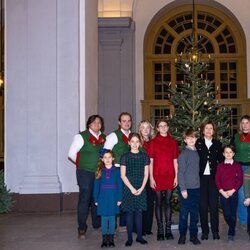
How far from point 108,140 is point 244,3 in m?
10.5

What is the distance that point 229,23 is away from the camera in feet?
55.0

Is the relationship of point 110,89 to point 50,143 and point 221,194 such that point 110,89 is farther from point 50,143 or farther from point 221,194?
point 221,194

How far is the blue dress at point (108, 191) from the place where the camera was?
22.1 feet

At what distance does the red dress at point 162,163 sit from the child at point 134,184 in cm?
18

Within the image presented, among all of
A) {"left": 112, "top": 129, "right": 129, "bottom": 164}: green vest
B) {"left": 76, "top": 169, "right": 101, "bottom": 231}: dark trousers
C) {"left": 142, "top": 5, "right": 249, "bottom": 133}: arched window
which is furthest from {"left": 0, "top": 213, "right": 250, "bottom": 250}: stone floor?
{"left": 142, "top": 5, "right": 249, "bottom": 133}: arched window

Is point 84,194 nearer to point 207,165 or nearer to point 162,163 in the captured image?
point 162,163

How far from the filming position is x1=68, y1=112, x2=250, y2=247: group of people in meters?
6.81

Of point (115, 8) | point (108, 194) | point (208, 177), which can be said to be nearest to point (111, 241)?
point (108, 194)

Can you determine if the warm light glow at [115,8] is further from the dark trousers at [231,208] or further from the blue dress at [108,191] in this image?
the dark trousers at [231,208]

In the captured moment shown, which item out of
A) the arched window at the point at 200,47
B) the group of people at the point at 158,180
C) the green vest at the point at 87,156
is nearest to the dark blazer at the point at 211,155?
the group of people at the point at 158,180

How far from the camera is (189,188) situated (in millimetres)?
6871

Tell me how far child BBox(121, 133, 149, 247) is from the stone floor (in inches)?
12.4

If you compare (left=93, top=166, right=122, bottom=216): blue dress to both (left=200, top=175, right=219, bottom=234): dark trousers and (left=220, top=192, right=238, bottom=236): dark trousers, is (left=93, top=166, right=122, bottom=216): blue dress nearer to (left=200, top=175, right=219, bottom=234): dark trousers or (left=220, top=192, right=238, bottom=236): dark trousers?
(left=200, top=175, right=219, bottom=234): dark trousers

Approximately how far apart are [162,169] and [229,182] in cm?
93
